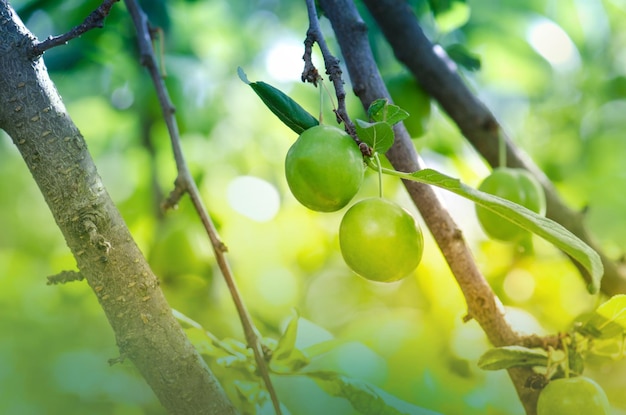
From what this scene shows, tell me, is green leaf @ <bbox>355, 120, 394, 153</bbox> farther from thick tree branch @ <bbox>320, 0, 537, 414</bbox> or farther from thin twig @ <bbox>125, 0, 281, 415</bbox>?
thin twig @ <bbox>125, 0, 281, 415</bbox>

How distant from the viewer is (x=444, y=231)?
0.83 metres

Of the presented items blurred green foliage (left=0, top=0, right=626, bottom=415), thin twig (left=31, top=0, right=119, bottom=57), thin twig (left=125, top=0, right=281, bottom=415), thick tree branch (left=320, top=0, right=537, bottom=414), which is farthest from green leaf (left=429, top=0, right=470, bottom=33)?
thin twig (left=31, top=0, right=119, bottom=57)

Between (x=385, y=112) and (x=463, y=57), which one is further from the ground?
(x=463, y=57)

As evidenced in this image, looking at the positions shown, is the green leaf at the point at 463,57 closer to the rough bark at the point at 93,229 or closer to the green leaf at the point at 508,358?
the green leaf at the point at 508,358

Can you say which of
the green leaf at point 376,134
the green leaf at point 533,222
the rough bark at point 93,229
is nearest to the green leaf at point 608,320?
the green leaf at point 533,222

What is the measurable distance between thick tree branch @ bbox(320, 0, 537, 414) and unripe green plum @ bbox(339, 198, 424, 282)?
12 cm

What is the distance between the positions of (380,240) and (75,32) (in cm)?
40

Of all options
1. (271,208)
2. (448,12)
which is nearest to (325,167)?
(448,12)

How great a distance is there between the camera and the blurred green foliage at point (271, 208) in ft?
3.73

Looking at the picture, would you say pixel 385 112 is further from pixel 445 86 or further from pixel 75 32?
pixel 445 86

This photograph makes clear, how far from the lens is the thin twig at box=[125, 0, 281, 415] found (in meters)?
0.84

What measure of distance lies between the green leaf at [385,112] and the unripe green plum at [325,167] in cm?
4

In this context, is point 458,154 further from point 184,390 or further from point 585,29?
point 184,390

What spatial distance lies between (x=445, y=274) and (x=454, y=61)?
2.03 feet
